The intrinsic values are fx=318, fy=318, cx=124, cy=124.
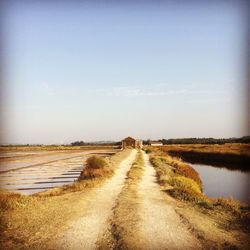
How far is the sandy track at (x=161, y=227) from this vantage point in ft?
25.3

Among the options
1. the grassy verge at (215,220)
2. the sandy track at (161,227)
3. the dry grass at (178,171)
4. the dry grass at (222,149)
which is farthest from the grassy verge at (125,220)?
the dry grass at (222,149)

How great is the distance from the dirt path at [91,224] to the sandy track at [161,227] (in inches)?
46.4

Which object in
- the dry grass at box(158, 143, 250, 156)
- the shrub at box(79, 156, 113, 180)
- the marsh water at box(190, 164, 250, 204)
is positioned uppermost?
the dry grass at box(158, 143, 250, 156)

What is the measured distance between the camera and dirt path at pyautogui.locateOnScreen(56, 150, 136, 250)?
780 centimetres

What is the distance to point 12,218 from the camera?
10305mm

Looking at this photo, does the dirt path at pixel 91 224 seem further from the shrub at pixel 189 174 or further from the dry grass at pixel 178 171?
the shrub at pixel 189 174

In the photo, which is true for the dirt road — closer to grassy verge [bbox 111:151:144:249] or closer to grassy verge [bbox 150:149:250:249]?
grassy verge [bbox 111:151:144:249]

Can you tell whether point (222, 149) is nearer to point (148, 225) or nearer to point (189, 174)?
point (189, 174)

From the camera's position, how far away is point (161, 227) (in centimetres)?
908

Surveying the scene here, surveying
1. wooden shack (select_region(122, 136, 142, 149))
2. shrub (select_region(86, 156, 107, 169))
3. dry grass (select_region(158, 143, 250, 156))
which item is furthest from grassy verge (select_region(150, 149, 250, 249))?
wooden shack (select_region(122, 136, 142, 149))

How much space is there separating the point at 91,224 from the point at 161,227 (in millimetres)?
2069

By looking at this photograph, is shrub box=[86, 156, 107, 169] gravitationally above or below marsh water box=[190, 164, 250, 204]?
above

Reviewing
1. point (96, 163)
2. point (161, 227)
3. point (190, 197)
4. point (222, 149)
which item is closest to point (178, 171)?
point (96, 163)

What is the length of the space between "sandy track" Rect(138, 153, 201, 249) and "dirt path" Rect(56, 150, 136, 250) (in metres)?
1.18
